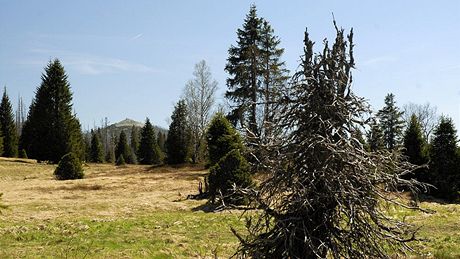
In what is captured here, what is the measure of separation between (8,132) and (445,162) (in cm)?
6172

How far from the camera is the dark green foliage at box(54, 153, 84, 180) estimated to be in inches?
1286

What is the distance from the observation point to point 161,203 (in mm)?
20953

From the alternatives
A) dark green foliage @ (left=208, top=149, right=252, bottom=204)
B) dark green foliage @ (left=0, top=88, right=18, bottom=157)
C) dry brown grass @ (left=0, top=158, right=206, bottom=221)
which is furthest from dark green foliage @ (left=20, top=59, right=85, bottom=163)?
dark green foliage @ (left=208, top=149, right=252, bottom=204)

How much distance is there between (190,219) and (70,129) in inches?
1398

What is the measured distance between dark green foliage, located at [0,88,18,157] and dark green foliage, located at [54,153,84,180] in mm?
35409

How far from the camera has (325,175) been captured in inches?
216

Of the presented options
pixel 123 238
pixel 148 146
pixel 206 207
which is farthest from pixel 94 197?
pixel 148 146

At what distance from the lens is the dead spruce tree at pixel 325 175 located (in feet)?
18.1

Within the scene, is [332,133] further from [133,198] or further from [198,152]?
[198,152]

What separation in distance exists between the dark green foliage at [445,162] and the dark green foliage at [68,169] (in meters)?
27.8

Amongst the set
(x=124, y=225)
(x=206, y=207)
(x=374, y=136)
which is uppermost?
(x=374, y=136)

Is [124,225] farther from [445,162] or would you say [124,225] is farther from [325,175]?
[445,162]

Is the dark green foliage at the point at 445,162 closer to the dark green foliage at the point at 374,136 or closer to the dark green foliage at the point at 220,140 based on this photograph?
the dark green foliage at the point at 220,140

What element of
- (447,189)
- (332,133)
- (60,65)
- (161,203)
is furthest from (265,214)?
(60,65)
